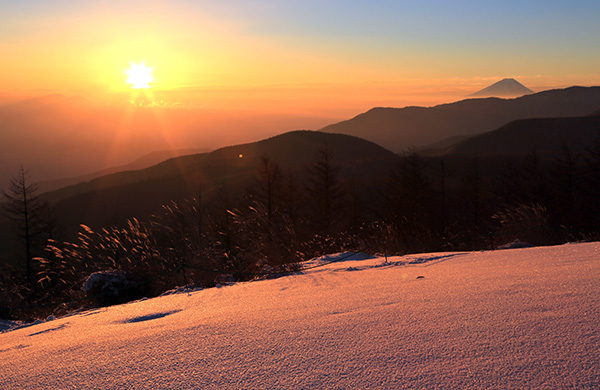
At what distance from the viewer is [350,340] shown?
2520mm

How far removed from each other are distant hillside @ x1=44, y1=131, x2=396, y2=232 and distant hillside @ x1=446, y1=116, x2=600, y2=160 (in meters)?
25.0

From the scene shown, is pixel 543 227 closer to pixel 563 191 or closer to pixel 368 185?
pixel 563 191

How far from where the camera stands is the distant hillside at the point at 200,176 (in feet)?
227

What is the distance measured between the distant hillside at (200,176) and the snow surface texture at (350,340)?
46162 mm

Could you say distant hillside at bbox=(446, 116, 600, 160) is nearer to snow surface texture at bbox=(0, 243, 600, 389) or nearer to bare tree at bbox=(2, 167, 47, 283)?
bare tree at bbox=(2, 167, 47, 283)

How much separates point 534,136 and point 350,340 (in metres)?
122

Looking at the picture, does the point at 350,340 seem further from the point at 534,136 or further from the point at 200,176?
the point at 534,136

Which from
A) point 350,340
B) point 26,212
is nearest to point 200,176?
point 26,212

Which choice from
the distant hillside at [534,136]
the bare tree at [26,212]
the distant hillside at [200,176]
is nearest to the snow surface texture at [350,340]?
the bare tree at [26,212]

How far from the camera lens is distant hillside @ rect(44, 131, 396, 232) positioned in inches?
2724

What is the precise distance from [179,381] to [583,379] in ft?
6.14

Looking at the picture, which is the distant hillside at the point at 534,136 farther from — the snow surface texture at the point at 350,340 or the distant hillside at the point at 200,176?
the snow surface texture at the point at 350,340

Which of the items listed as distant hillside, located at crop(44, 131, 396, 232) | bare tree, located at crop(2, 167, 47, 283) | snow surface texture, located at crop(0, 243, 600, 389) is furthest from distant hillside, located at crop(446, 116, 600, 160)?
snow surface texture, located at crop(0, 243, 600, 389)

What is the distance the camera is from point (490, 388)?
1.85m
